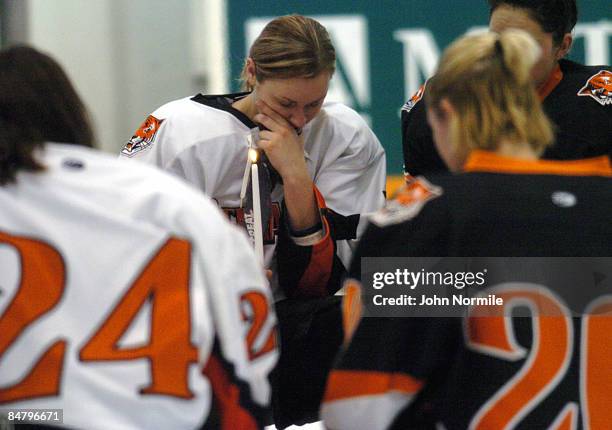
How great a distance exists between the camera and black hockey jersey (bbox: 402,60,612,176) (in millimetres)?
2426

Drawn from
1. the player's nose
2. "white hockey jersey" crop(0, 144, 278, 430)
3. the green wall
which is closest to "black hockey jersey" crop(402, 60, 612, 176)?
the player's nose

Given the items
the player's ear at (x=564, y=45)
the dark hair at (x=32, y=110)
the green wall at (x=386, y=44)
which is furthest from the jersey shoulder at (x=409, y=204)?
the green wall at (x=386, y=44)

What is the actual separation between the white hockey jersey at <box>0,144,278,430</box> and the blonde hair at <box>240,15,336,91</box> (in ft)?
2.91

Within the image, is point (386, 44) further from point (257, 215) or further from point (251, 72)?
point (257, 215)

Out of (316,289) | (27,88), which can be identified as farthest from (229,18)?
(27,88)

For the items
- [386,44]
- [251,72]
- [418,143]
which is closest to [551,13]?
[418,143]

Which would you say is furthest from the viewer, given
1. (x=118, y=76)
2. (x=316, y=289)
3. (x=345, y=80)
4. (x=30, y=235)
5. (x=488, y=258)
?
(x=118, y=76)

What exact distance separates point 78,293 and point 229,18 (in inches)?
121

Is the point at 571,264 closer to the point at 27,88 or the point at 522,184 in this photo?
the point at 522,184

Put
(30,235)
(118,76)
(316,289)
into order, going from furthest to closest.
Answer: (118,76) → (316,289) → (30,235)

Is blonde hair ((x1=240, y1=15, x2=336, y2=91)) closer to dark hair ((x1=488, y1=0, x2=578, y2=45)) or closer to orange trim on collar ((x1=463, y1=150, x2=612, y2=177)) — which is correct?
dark hair ((x1=488, y1=0, x2=578, y2=45))

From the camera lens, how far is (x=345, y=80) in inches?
175

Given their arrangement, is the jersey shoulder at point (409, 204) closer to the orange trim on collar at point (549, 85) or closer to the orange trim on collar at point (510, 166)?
the orange trim on collar at point (510, 166)

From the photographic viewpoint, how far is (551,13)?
2.49m
